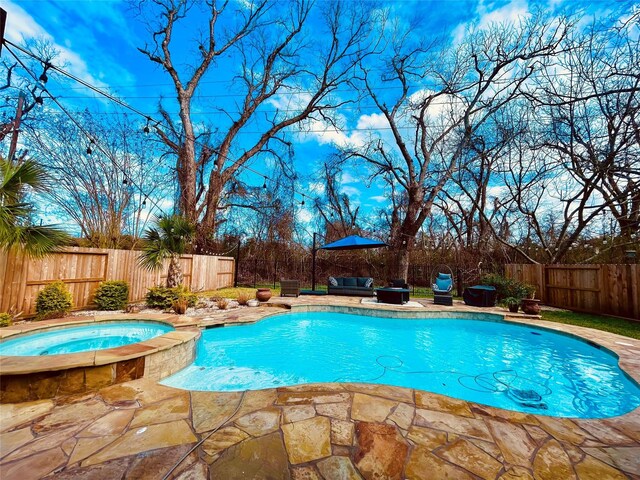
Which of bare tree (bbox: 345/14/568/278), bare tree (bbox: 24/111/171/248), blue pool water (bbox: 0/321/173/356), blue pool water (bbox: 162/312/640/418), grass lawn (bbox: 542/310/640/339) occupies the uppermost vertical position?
bare tree (bbox: 345/14/568/278)

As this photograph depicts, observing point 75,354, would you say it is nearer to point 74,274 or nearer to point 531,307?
point 74,274

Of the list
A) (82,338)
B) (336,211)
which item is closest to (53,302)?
(82,338)

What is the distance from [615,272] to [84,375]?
10461 millimetres

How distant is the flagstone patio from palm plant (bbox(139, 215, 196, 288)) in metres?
4.51

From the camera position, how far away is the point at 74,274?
18.9 feet

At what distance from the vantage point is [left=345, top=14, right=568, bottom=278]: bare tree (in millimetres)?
10914

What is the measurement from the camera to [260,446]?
5.52 ft

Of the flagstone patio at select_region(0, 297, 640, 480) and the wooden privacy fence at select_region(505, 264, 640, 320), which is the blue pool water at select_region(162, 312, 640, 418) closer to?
the flagstone patio at select_region(0, 297, 640, 480)

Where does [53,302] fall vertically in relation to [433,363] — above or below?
above

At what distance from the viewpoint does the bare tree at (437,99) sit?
35.8ft

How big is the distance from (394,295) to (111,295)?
7.32 m

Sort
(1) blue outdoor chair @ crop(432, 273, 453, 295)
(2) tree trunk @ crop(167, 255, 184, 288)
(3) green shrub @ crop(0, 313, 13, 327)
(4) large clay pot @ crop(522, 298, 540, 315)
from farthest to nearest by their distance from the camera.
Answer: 1. (1) blue outdoor chair @ crop(432, 273, 453, 295)
2. (2) tree trunk @ crop(167, 255, 184, 288)
3. (4) large clay pot @ crop(522, 298, 540, 315)
4. (3) green shrub @ crop(0, 313, 13, 327)

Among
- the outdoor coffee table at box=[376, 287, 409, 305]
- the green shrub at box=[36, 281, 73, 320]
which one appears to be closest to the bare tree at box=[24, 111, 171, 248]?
the green shrub at box=[36, 281, 73, 320]

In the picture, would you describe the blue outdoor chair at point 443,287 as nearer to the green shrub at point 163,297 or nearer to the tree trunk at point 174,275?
the green shrub at point 163,297
